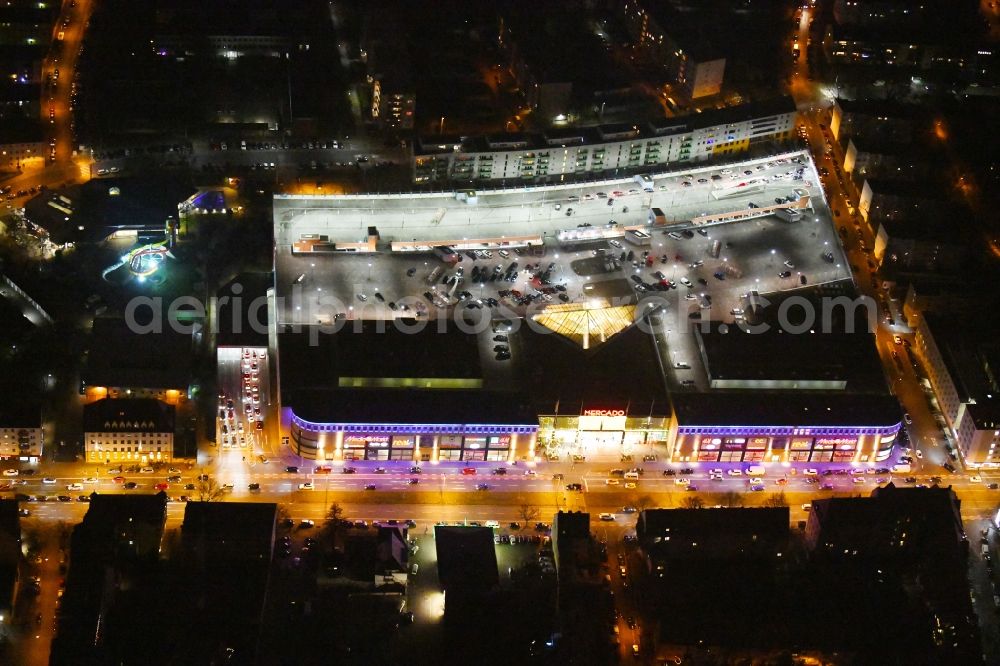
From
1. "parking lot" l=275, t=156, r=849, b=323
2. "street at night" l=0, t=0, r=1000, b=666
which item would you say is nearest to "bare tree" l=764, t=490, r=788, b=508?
"street at night" l=0, t=0, r=1000, b=666

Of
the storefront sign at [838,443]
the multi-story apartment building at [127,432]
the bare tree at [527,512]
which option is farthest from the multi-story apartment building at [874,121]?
the multi-story apartment building at [127,432]

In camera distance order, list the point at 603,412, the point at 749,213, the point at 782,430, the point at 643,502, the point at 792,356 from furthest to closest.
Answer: the point at 749,213, the point at 792,356, the point at 603,412, the point at 782,430, the point at 643,502

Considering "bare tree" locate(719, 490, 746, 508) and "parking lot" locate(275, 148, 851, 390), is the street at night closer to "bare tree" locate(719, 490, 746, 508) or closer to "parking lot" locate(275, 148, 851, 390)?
"bare tree" locate(719, 490, 746, 508)

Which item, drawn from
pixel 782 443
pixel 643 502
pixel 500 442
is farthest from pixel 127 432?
pixel 782 443

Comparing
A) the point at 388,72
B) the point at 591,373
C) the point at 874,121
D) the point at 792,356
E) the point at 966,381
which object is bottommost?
the point at 591,373

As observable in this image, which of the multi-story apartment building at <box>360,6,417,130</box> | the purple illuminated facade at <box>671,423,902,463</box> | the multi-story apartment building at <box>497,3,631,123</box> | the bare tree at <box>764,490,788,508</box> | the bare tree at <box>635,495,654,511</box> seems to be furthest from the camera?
the multi-story apartment building at <box>497,3,631,123</box>

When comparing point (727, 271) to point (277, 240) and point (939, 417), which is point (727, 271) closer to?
point (939, 417)

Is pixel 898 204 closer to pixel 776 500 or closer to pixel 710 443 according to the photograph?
pixel 710 443
